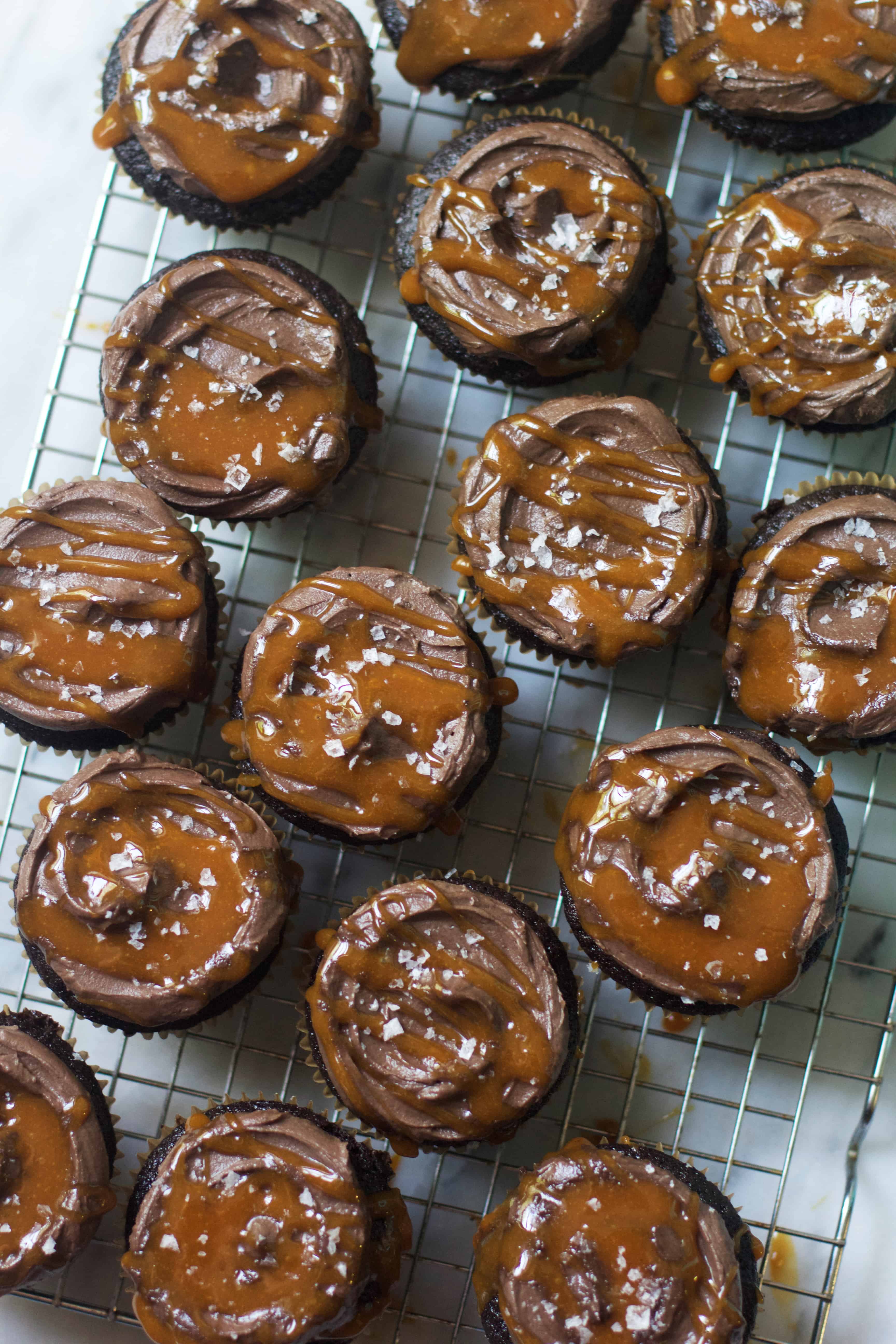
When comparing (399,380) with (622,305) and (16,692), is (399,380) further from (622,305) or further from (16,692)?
(16,692)

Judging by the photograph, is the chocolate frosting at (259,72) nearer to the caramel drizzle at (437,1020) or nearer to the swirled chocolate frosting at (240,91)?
the swirled chocolate frosting at (240,91)

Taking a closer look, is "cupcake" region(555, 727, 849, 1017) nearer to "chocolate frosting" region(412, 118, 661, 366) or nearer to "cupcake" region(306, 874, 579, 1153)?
"cupcake" region(306, 874, 579, 1153)

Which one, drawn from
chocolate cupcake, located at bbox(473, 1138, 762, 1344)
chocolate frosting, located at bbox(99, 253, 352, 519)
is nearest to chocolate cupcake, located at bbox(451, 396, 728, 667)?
chocolate frosting, located at bbox(99, 253, 352, 519)

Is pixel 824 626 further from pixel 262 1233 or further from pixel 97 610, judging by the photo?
pixel 262 1233

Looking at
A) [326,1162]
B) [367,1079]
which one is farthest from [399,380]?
[326,1162]

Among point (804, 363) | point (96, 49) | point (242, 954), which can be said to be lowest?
point (242, 954)

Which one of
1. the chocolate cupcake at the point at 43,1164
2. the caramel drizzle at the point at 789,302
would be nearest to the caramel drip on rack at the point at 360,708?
the chocolate cupcake at the point at 43,1164
